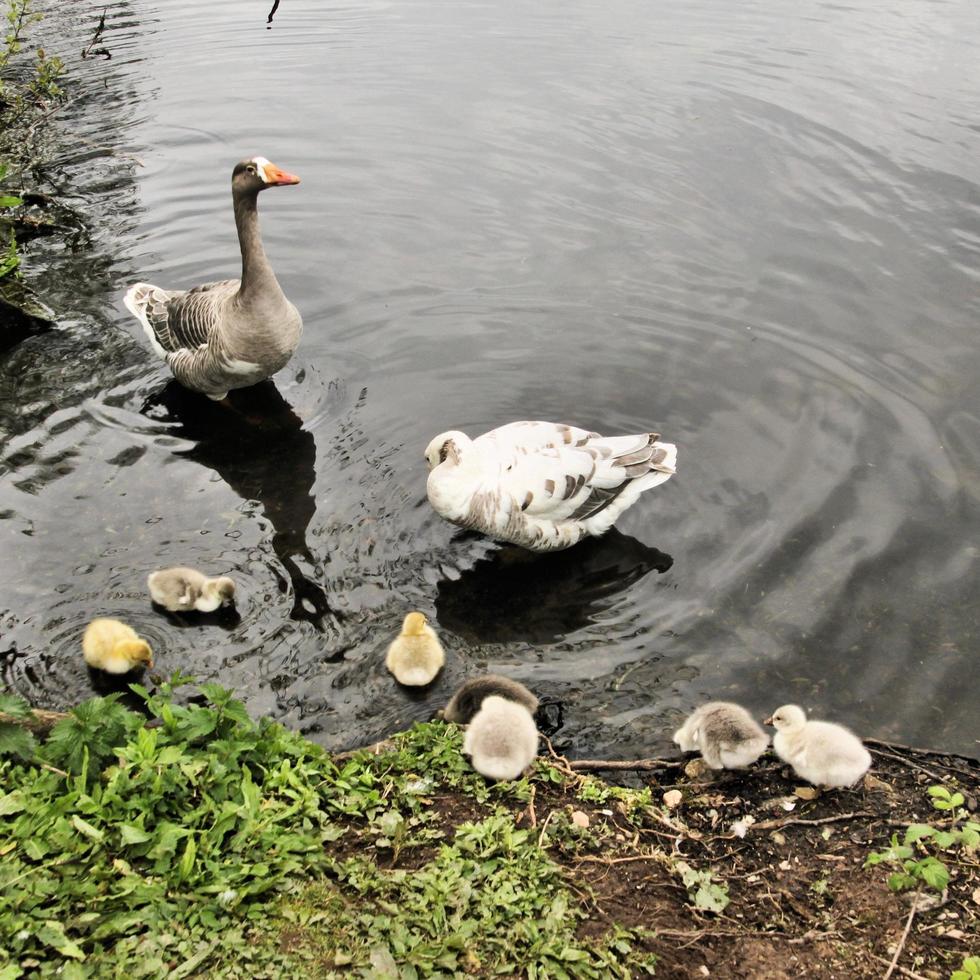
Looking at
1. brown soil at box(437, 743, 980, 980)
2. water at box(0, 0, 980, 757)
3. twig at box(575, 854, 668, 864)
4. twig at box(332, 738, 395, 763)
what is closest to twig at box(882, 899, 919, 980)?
brown soil at box(437, 743, 980, 980)

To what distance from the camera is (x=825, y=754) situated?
4727 mm

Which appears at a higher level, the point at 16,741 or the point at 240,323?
the point at 16,741

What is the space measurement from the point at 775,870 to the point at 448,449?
11.3 ft

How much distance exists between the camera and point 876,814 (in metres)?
4.74

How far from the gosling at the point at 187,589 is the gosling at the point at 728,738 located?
3.23m

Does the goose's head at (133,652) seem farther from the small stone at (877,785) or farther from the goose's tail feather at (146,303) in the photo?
the small stone at (877,785)

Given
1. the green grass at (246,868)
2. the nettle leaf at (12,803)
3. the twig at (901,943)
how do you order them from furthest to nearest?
the nettle leaf at (12,803) → the twig at (901,943) → the green grass at (246,868)

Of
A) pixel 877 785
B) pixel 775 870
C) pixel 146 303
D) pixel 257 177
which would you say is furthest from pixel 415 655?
pixel 146 303

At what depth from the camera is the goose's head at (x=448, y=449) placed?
6.53m

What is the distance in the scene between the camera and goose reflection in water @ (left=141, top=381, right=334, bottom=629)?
6.85 metres

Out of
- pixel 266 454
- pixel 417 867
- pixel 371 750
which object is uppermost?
pixel 417 867

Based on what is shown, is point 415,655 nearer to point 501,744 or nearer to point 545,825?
point 501,744

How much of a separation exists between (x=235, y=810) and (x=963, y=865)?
343 centimetres

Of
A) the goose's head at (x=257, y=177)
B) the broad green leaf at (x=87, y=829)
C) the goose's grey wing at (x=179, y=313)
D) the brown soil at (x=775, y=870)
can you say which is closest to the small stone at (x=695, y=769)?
the brown soil at (x=775, y=870)
